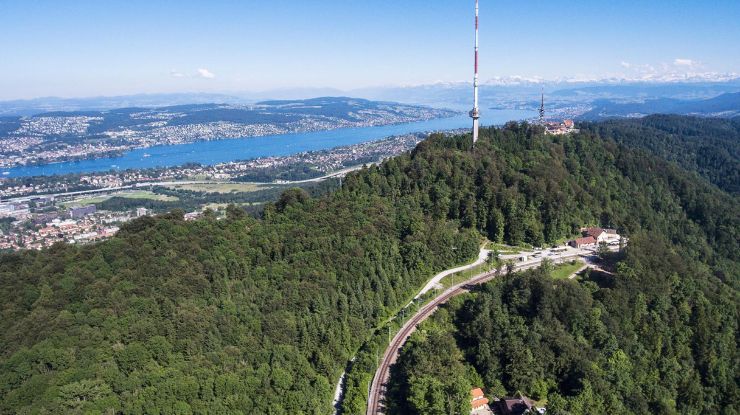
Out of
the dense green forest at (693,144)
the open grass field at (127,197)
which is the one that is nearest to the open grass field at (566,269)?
the dense green forest at (693,144)

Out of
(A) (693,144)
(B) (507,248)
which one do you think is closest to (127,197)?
(B) (507,248)

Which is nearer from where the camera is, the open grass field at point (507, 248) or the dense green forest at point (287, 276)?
the dense green forest at point (287, 276)

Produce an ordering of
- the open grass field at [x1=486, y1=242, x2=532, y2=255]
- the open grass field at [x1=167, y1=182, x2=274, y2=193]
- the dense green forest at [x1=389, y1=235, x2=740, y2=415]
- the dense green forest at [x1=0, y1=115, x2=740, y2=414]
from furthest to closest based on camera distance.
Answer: the open grass field at [x1=167, y1=182, x2=274, y2=193] < the open grass field at [x1=486, y1=242, x2=532, y2=255] < the dense green forest at [x1=389, y1=235, x2=740, y2=415] < the dense green forest at [x1=0, y1=115, x2=740, y2=414]

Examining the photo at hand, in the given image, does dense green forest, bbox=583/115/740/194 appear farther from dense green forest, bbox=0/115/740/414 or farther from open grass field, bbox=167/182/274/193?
open grass field, bbox=167/182/274/193

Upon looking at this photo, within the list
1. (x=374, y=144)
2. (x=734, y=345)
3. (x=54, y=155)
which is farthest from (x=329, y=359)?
(x=54, y=155)

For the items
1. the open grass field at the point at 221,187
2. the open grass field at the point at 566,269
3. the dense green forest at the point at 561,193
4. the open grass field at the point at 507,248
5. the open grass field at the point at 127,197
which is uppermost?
the dense green forest at the point at 561,193

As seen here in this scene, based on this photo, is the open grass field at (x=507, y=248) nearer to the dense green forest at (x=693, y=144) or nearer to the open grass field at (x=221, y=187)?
the dense green forest at (x=693, y=144)

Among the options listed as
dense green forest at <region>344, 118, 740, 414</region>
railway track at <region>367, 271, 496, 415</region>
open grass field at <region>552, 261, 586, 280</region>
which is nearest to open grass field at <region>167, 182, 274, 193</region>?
dense green forest at <region>344, 118, 740, 414</region>
